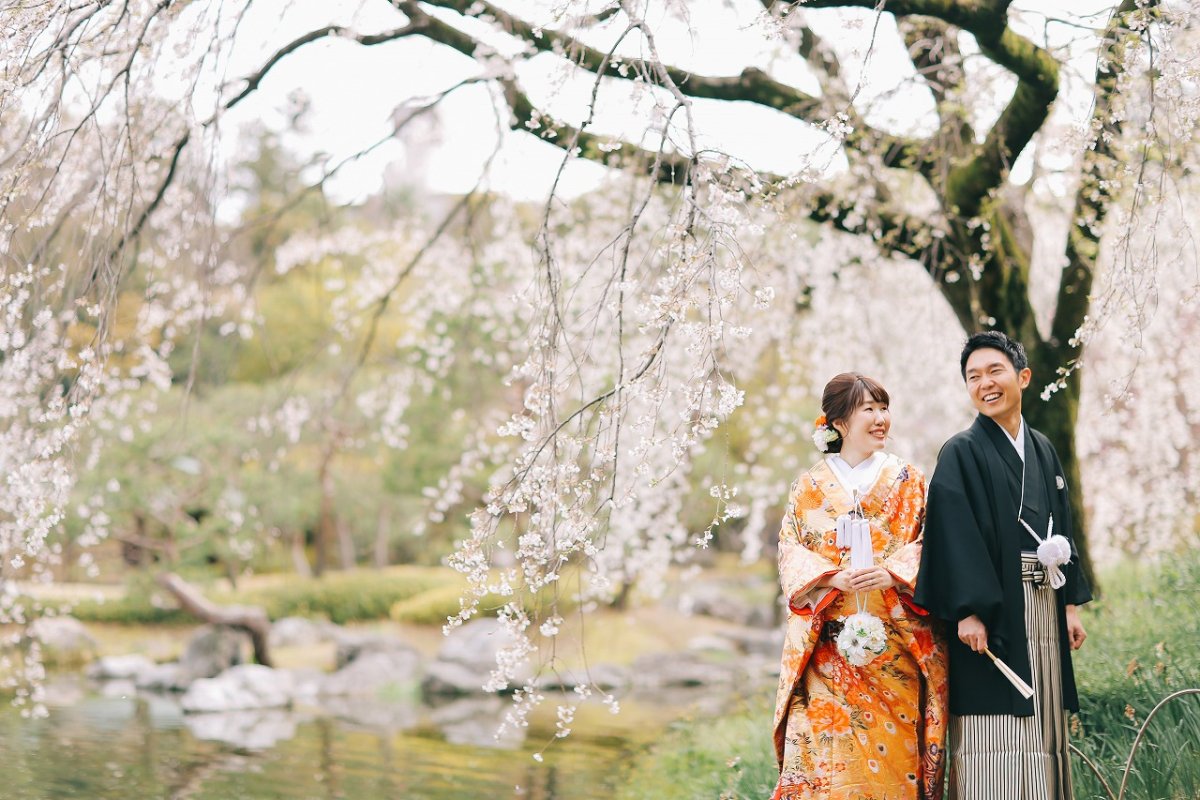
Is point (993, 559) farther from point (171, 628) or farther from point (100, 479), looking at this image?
point (171, 628)

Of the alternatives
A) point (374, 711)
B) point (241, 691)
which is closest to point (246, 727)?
point (374, 711)

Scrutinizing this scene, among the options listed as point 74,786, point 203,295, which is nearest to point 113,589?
point 74,786

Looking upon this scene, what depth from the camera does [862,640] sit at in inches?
122

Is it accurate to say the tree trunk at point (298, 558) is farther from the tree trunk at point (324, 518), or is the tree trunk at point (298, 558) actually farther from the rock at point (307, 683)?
the rock at point (307, 683)

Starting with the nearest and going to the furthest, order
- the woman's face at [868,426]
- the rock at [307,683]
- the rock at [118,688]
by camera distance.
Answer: the woman's face at [868,426] < the rock at [118,688] < the rock at [307,683]

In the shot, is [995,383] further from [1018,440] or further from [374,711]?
[374,711]

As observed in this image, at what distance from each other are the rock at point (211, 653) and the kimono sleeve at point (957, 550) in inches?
395

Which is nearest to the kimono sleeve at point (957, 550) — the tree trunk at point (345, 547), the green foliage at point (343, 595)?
the green foliage at point (343, 595)

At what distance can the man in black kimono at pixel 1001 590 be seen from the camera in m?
3.00

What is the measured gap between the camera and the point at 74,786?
597 cm

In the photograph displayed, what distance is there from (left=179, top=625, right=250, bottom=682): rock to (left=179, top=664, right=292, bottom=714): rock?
13.5 inches

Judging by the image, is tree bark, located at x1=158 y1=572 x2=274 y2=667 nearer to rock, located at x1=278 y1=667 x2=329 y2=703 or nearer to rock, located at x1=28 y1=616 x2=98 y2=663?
rock, located at x1=278 y1=667 x2=329 y2=703

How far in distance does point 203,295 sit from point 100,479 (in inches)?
384

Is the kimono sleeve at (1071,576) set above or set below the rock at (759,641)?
above
